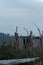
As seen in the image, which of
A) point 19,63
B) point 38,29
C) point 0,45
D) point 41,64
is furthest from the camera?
point 38,29

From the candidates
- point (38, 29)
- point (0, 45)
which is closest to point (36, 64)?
point (0, 45)

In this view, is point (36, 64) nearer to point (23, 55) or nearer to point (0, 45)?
point (23, 55)

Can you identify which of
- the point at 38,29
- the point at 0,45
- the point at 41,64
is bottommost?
the point at 41,64

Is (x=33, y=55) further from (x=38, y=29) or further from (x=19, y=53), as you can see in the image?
(x=38, y=29)

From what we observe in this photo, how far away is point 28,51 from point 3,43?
2.75 meters

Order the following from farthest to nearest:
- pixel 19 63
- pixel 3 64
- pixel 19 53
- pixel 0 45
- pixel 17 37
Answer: pixel 17 37 < pixel 0 45 < pixel 19 53 < pixel 19 63 < pixel 3 64

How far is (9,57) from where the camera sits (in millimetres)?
13812

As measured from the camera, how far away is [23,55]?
1432 centimetres

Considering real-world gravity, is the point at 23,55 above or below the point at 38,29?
below

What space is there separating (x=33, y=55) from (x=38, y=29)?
449cm

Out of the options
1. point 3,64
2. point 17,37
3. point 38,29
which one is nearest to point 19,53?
point 3,64

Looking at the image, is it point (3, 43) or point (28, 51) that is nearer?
point (28, 51)

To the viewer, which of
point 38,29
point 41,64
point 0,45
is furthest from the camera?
point 38,29

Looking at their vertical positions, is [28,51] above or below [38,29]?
below
